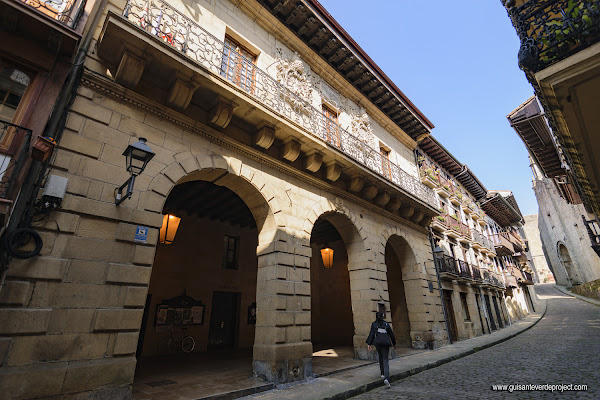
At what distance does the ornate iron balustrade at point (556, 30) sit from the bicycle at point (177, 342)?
12627 millimetres

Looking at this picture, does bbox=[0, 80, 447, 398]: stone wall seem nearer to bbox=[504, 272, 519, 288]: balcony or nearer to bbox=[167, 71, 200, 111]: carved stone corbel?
bbox=[167, 71, 200, 111]: carved stone corbel

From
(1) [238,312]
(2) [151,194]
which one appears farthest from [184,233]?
(2) [151,194]

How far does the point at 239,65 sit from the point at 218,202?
5.03 meters

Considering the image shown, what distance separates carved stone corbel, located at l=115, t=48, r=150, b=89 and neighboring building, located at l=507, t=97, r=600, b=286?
43.9 ft

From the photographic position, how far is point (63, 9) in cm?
488

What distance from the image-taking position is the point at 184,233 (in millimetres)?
11680

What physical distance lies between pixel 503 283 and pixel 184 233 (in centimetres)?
2701

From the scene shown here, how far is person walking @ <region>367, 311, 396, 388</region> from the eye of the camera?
6379 millimetres

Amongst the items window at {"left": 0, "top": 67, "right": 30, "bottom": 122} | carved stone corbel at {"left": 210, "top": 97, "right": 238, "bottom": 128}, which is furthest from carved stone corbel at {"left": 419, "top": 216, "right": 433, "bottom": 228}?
window at {"left": 0, "top": 67, "right": 30, "bottom": 122}

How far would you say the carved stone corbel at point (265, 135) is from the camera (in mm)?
7289

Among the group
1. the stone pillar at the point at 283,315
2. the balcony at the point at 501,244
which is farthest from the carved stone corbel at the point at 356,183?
the balcony at the point at 501,244

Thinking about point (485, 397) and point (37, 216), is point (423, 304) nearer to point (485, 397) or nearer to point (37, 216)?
point (485, 397)

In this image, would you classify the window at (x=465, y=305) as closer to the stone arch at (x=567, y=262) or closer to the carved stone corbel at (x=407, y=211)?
the carved stone corbel at (x=407, y=211)

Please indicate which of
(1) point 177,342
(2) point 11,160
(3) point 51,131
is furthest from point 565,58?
(1) point 177,342
